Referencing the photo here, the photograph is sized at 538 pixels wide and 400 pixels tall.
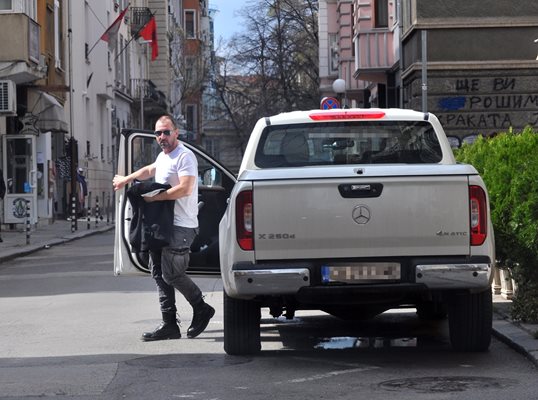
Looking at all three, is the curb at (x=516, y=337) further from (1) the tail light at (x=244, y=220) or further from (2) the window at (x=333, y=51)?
(2) the window at (x=333, y=51)

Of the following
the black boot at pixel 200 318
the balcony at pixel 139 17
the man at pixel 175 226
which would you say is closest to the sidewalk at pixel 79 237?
the black boot at pixel 200 318

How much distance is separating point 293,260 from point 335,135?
178 cm

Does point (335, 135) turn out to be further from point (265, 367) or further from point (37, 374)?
point (37, 374)

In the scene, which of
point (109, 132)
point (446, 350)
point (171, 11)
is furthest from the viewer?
point (171, 11)

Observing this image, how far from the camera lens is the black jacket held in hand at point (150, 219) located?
11.2 m

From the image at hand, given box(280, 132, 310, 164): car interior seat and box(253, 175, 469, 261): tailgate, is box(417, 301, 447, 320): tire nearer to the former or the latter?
box(280, 132, 310, 164): car interior seat

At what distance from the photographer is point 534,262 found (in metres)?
11.3

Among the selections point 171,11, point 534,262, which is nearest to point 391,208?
point 534,262

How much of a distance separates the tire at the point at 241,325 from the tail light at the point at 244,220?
771mm

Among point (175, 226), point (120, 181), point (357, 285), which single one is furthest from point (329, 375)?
point (120, 181)

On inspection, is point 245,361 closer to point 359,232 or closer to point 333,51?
point 359,232

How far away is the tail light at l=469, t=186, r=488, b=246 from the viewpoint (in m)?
9.57

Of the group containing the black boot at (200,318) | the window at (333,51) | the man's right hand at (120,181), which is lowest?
the black boot at (200,318)

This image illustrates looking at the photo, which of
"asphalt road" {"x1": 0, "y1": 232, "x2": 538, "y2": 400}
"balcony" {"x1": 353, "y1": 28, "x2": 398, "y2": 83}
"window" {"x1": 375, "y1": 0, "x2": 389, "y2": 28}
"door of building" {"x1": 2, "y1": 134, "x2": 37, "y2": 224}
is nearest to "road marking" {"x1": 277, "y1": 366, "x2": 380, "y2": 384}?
"asphalt road" {"x1": 0, "y1": 232, "x2": 538, "y2": 400}
